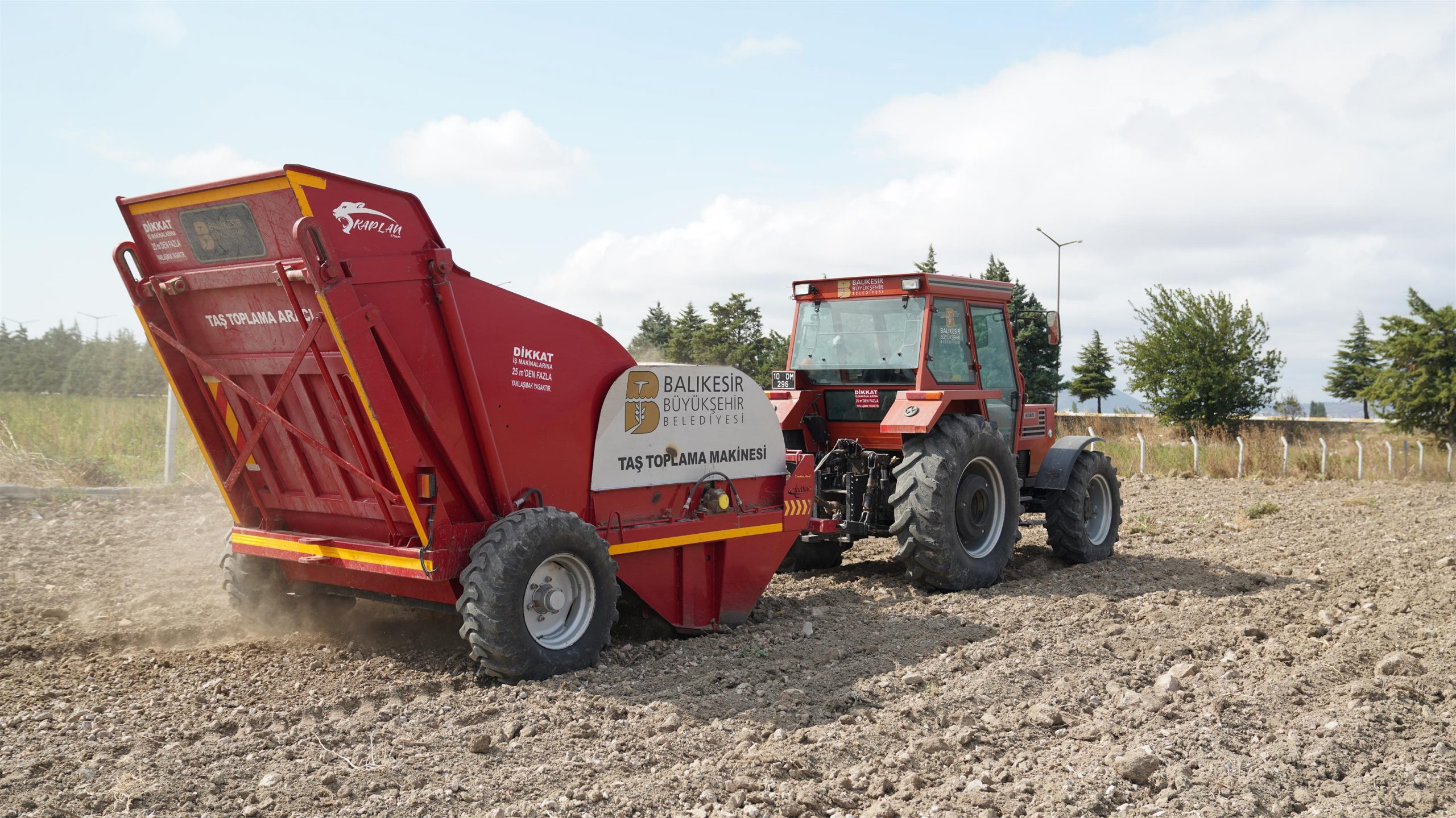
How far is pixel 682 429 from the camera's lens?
6191 millimetres

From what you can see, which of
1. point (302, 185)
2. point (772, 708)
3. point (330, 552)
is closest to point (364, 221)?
point (302, 185)

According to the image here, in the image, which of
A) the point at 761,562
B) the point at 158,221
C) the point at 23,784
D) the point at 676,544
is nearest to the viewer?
the point at 23,784

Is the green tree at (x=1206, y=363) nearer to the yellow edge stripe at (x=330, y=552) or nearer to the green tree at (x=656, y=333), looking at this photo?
the green tree at (x=656, y=333)

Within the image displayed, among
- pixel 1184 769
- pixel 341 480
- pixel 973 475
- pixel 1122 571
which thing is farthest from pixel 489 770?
pixel 1122 571

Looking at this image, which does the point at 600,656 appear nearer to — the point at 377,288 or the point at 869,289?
the point at 377,288

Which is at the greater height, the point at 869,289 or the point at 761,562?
the point at 869,289

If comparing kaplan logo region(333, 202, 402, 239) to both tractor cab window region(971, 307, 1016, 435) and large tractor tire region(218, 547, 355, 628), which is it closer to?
large tractor tire region(218, 547, 355, 628)

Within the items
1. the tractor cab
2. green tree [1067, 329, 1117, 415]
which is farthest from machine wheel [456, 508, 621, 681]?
green tree [1067, 329, 1117, 415]

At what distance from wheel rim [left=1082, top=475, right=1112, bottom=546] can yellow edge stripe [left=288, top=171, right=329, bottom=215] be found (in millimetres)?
7287

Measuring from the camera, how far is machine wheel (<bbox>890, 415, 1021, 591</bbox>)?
295 inches

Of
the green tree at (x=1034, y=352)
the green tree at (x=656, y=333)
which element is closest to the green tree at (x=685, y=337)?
the green tree at (x=656, y=333)

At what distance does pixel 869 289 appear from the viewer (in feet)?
27.0

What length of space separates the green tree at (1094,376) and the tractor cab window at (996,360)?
1759 inches

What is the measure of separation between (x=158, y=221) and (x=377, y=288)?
1.38m
